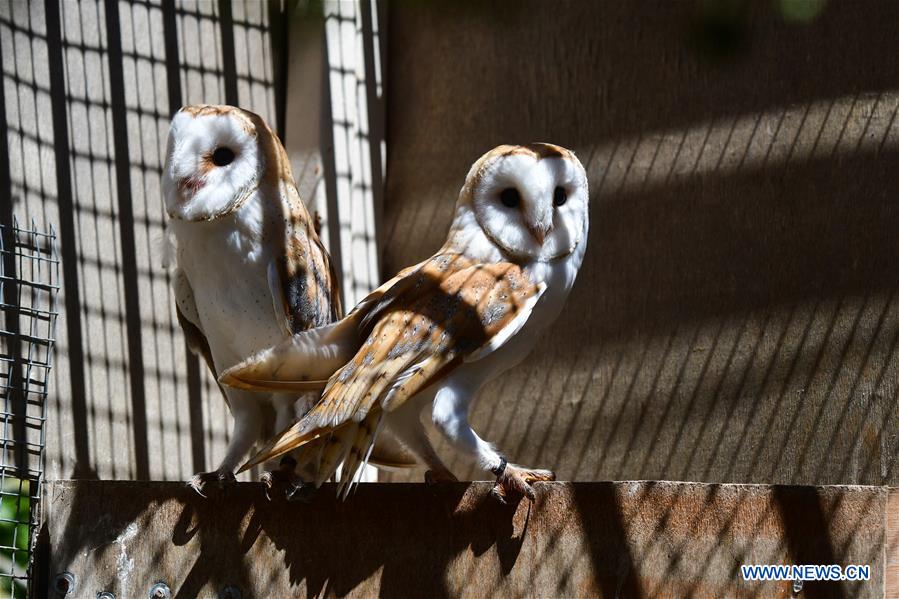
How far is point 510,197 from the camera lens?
1852 millimetres

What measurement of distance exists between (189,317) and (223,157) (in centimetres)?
34

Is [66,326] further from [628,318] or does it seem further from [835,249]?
[835,249]

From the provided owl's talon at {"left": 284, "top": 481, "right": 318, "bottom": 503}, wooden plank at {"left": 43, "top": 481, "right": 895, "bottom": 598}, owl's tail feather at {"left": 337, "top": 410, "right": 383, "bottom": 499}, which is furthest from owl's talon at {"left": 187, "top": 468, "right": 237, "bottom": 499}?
owl's tail feather at {"left": 337, "top": 410, "right": 383, "bottom": 499}

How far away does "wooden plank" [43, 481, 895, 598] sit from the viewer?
1.46 meters

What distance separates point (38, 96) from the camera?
2.04m

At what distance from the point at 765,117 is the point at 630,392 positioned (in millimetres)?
656

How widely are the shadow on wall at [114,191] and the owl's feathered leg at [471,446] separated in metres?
0.82

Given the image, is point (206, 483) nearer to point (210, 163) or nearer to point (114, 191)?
point (210, 163)

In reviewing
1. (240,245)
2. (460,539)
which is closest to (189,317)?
(240,245)

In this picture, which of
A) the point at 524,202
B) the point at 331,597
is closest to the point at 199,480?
the point at 331,597

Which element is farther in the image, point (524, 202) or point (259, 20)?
point (259, 20)

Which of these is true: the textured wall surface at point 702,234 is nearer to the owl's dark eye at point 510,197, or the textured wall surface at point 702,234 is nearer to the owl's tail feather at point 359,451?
the owl's dark eye at point 510,197

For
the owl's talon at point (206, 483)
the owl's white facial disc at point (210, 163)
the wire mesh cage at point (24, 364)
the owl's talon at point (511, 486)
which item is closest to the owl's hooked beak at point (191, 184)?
the owl's white facial disc at point (210, 163)

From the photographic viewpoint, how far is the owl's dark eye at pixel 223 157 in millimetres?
1941
